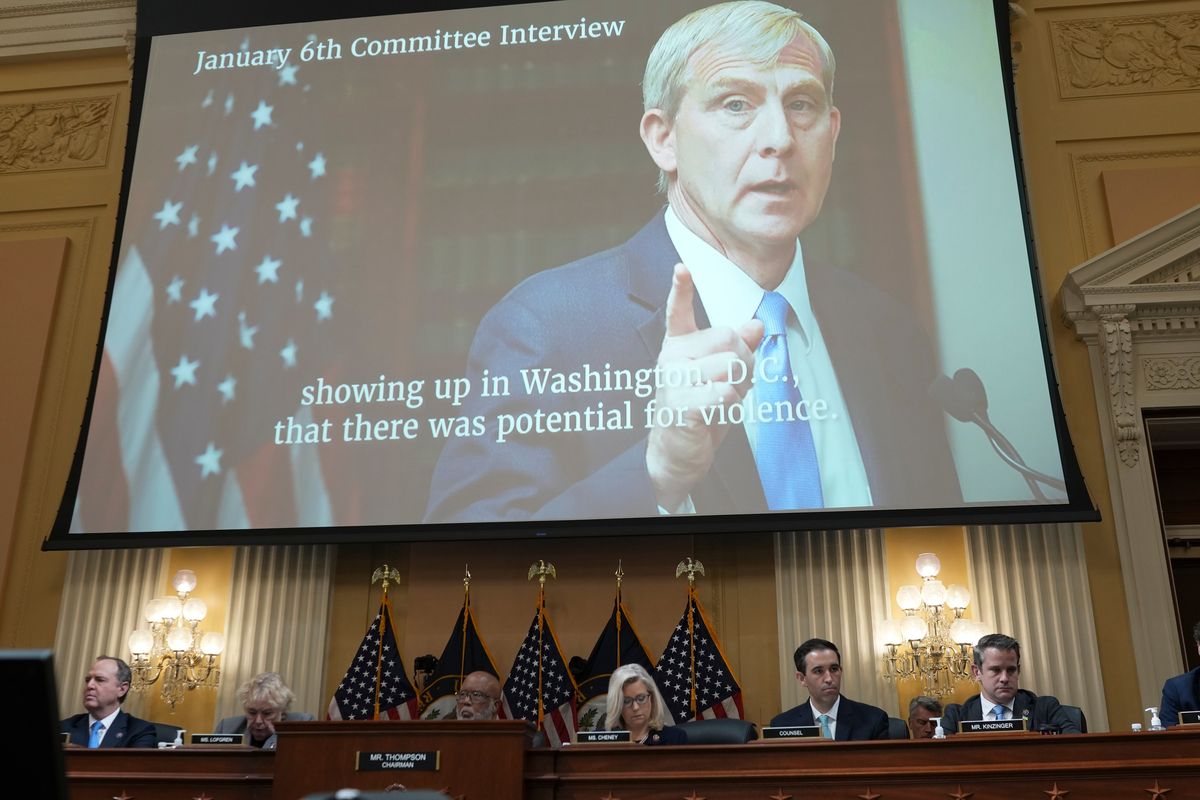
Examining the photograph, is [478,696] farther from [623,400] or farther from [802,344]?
[802,344]

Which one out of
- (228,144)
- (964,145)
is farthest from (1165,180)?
(228,144)

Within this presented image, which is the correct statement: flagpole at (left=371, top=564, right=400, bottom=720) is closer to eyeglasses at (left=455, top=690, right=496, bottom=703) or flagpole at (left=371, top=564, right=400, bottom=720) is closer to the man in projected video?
the man in projected video

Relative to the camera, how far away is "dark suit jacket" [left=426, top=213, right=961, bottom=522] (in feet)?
21.7

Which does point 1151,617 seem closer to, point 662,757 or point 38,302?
point 662,757

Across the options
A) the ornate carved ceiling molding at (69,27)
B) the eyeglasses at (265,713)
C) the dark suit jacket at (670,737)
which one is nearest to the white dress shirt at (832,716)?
the dark suit jacket at (670,737)

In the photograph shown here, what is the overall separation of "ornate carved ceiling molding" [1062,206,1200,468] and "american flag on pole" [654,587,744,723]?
270 cm

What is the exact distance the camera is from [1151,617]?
6750 millimetres

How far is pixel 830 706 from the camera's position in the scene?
5445 mm

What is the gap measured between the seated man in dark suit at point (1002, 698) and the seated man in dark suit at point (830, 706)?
0.32 m

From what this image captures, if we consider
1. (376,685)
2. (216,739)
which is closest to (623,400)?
(376,685)

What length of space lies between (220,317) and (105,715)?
2.69m

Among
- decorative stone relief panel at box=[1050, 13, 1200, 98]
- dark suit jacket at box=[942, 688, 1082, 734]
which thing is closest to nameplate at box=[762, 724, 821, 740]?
dark suit jacket at box=[942, 688, 1082, 734]

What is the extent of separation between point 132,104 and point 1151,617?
282 inches

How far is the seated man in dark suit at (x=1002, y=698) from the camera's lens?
5.17m
